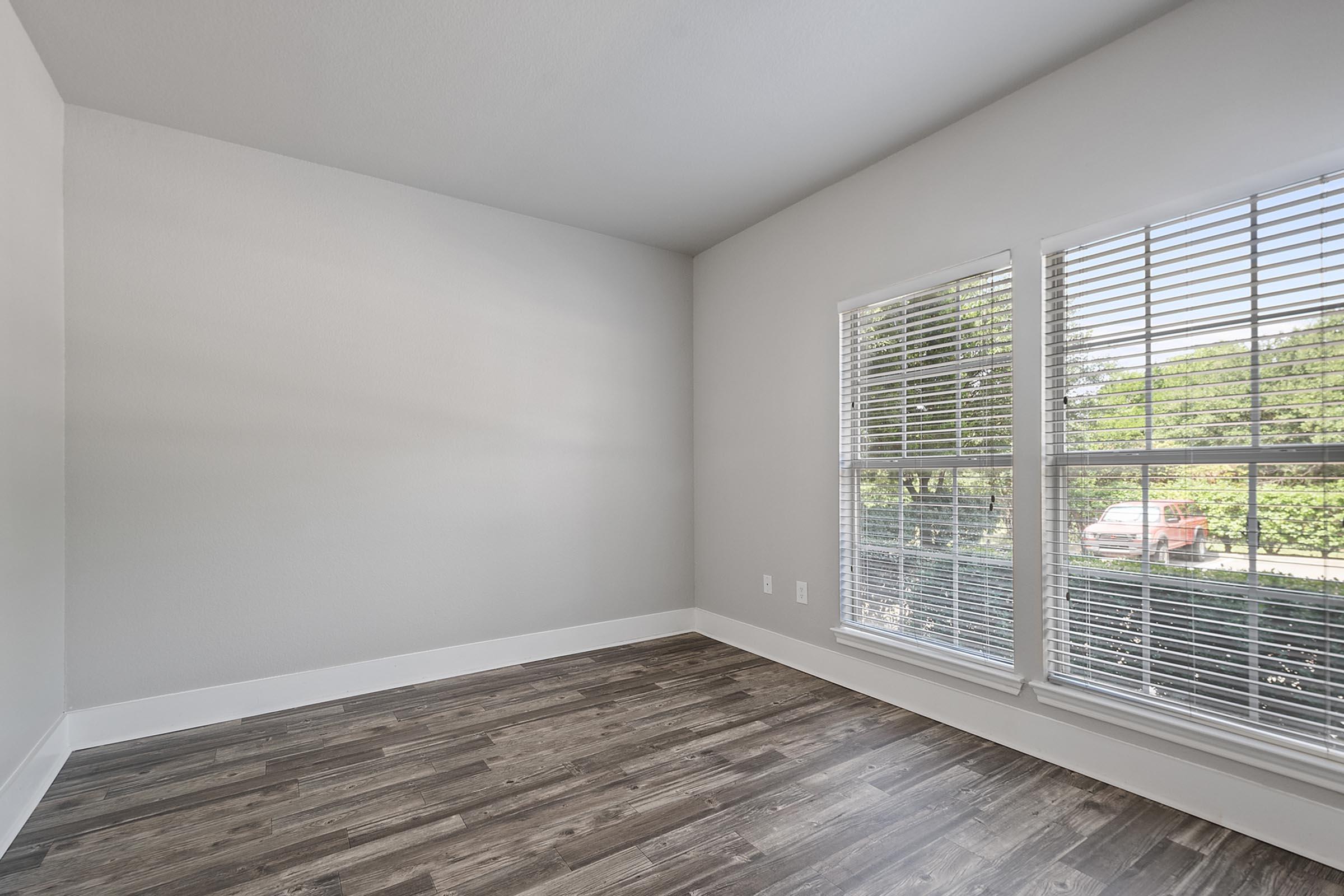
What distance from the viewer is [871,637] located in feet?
10.4

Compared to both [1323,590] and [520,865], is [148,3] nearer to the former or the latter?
[520,865]

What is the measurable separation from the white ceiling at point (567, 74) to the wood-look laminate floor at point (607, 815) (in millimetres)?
2671

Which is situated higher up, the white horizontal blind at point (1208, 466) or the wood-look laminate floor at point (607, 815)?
the white horizontal blind at point (1208, 466)

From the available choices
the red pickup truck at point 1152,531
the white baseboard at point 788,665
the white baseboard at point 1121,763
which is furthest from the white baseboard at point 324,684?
the red pickup truck at point 1152,531

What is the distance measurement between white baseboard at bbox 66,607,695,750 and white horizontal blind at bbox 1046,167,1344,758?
260 cm

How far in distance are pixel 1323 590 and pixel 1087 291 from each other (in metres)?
1.19

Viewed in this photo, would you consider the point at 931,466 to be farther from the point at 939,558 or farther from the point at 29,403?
the point at 29,403

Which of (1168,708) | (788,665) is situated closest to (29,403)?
(788,665)

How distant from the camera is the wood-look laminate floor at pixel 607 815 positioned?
1780 millimetres

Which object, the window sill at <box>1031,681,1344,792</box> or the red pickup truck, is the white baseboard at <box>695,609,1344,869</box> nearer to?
the window sill at <box>1031,681,1344,792</box>

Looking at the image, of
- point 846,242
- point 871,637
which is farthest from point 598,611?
point 846,242

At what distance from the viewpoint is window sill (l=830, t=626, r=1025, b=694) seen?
2590 mm

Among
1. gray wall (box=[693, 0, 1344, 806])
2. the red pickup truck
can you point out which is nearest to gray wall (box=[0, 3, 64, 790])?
gray wall (box=[693, 0, 1344, 806])

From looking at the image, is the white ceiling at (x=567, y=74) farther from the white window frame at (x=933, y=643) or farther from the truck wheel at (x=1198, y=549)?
the truck wheel at (x=1198, y=549)
